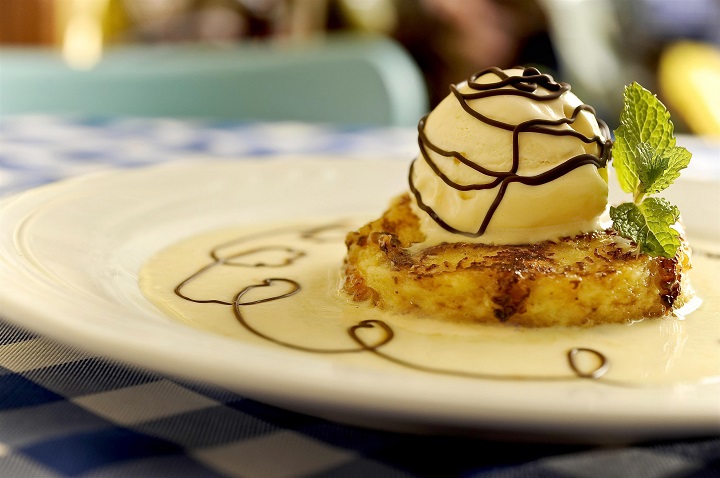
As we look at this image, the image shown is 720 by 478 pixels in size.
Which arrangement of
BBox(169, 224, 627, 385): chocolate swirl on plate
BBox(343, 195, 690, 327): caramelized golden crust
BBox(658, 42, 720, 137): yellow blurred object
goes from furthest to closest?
BBox(658, 42, 720, 137): yellow blurred object, BBox(343, 195, 690, 327): caramelized golden crust, BBox(169, 224, 627, 385): chocolate swirl on plate

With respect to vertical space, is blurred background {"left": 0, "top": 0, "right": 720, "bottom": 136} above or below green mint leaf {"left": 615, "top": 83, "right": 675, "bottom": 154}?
below

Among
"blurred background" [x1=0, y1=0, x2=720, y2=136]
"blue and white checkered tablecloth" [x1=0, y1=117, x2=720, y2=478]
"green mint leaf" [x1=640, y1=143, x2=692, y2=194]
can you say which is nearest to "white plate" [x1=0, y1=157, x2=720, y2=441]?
"blue and white checkered tablecloth" [x1=0, y1=117, x2=720, y2=478]

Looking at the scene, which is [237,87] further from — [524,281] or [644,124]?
[524,281]

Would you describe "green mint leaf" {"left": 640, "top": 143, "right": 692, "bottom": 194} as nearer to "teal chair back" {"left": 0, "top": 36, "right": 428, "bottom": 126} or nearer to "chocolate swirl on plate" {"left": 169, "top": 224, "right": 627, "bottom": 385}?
"chocolate swirl on plate" {"left": 169, "top": 224, "right": 627, "bottom": 385}

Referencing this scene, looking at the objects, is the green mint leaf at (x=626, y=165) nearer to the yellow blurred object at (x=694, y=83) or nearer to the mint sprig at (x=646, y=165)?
the mint sprig at (x=646, y=165)

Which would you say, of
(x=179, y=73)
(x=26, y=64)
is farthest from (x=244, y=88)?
(x=26, y=64)
